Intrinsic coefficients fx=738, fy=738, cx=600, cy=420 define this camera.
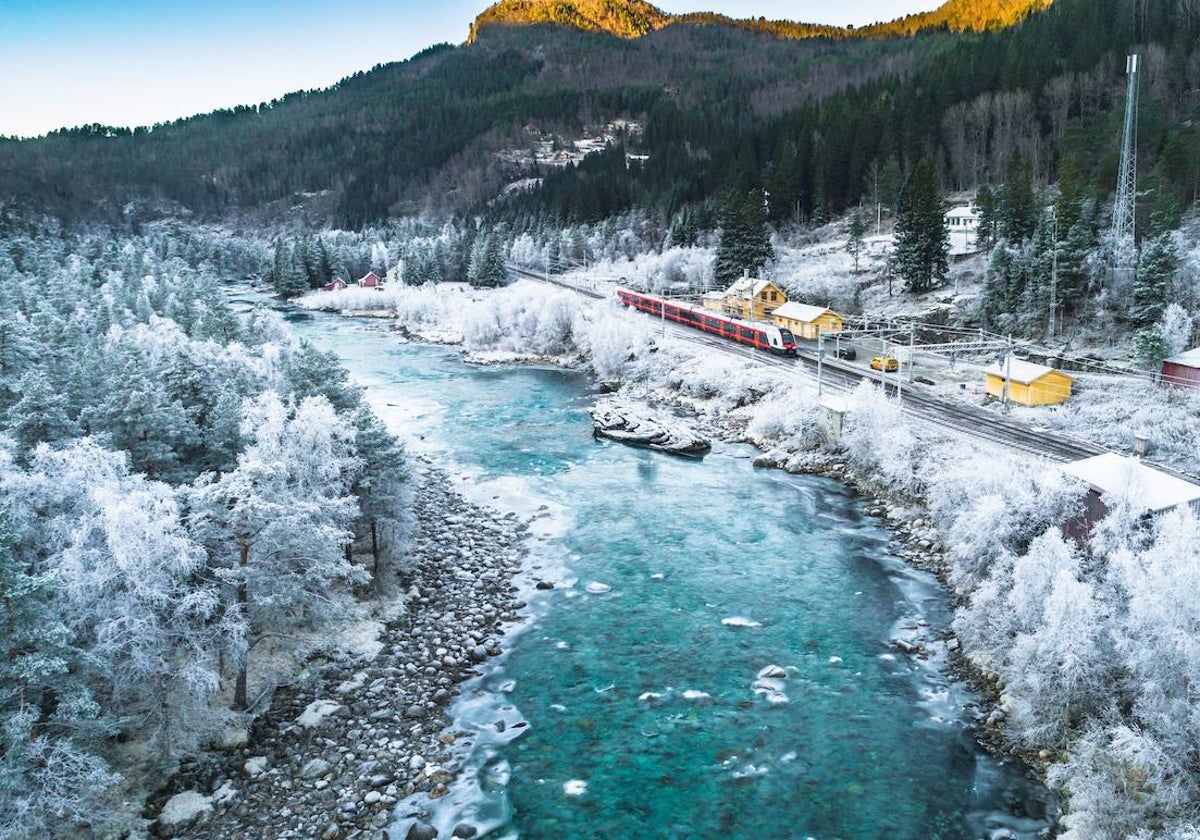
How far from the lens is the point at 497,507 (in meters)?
36.2

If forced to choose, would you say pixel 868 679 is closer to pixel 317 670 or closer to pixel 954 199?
pixel 317 670

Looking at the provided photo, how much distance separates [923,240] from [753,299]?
51.3ft

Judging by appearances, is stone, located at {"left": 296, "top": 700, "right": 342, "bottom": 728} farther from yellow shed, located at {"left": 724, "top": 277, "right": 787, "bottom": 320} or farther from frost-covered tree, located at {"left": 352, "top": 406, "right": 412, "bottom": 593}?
yellow shed, located at {"left": 724, "top": 277, "right": 787, "bottom": 320}

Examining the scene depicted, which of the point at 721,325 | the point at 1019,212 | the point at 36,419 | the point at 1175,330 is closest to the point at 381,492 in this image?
the point at 36,419

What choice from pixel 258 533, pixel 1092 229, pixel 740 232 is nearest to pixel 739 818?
pixel 258 533

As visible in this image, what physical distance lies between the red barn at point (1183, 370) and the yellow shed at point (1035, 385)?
4386mm

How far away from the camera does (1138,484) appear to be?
2342 centimetres

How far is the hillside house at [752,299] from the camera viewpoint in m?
71.6

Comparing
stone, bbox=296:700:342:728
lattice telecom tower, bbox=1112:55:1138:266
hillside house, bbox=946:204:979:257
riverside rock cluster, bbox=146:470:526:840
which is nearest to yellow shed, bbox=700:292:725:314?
hillside house, bbox=946:204:979:257

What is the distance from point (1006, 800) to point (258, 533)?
20.2 meters

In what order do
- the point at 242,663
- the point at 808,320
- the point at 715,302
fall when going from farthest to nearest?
1. the point at 715,302
2. the point at 808,320
3. the point at 242,663

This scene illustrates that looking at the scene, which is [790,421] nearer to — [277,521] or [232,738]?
[277,521]

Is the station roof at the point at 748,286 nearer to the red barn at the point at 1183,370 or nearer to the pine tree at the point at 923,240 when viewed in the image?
the pine tree at the point at 923,240

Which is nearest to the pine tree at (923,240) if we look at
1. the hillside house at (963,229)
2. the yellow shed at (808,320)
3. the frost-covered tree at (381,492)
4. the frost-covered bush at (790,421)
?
the hillside house at (963,229)
